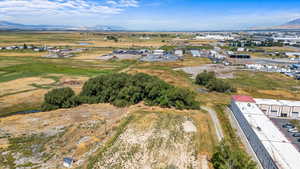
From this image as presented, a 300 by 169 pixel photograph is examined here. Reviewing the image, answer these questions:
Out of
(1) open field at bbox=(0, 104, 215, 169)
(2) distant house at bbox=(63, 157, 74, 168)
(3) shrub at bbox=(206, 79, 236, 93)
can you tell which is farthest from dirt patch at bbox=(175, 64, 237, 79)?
(2) distant house at bbox=(63, 157, 74, 168)

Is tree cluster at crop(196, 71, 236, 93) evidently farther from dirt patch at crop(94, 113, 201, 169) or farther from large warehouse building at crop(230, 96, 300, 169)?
dirt patch at crop(94, 113, 201, 169)

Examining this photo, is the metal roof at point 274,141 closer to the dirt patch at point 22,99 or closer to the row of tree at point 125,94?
the row of tree at point 125,94

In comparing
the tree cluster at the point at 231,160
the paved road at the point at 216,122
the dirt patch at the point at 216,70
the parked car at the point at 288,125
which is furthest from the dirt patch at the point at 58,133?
the dirt patch at the point at 216,70

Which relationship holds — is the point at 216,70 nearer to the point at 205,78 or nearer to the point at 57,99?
the point at 205,78

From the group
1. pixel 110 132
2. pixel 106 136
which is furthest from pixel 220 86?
pixel 106 136

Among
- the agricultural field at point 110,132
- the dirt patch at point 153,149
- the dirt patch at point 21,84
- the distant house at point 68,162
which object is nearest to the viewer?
the distant house at point 68,162
